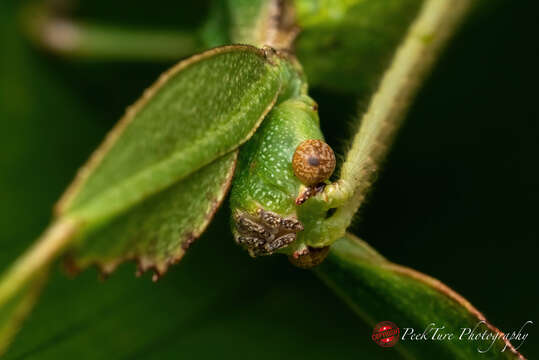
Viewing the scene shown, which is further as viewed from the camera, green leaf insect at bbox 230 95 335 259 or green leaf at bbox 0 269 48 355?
green leaf insect at bbox 230 95 335 259

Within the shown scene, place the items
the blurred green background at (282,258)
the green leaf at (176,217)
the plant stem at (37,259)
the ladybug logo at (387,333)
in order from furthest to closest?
1. the blurred green background at (282,258)
2. the ladybug logo at (387,333)
3. the green leaf at (176,217)
4. the plant stem at (37,259)

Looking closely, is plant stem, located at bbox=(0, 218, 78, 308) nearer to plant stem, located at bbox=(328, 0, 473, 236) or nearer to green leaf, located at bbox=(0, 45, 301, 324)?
green leaf, located at bbox=(0, 45, 301, 324)

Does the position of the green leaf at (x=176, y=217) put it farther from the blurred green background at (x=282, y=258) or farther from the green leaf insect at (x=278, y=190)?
the blurred green background at (x=282, y=258)

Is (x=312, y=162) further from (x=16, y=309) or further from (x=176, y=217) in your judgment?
(x=16, y=309)

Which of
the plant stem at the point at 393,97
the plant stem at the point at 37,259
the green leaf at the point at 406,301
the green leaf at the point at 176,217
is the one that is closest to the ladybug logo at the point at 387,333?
the green leaf at the point at 406,301

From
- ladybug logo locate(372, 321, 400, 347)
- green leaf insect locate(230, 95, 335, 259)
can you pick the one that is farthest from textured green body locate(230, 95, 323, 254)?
ladybug logo locate(372, 321, 400, 347)

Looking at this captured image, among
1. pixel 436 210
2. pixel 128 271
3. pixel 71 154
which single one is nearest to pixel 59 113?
pixel 71 154
